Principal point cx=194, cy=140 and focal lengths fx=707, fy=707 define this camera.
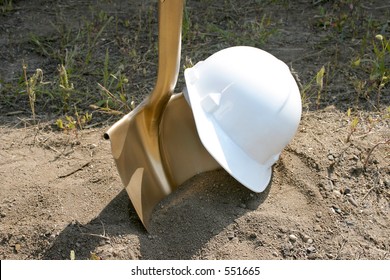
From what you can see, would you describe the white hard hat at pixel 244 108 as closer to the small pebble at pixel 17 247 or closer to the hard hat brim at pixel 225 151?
the hard hat brim at pixel 225 151

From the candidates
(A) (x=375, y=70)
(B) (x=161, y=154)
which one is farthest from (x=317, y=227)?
(A) (x=375, y=70)

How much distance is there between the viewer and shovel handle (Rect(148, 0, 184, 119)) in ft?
7.38

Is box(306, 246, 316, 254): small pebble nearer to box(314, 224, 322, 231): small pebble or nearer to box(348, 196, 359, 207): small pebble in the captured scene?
box(314, 224, 322, 231): small pebble

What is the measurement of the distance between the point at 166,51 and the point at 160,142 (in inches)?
15.1

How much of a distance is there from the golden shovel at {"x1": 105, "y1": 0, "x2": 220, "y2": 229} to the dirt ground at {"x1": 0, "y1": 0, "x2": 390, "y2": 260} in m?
0.06

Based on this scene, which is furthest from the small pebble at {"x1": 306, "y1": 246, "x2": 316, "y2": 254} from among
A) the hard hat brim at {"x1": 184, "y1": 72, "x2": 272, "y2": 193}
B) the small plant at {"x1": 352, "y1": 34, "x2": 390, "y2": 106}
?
the small plant at {"x1": 352, "y1": 34, "x2": 390, "y2": 106}

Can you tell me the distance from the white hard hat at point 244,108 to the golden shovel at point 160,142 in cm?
12

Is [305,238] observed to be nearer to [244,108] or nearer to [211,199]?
[211,199]

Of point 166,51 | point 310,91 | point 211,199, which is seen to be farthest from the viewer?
point 310,91

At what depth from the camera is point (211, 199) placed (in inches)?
98.3

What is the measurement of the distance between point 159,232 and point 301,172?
0.60 meters

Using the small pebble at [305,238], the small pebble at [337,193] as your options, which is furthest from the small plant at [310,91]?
the small pebble at [305,238]

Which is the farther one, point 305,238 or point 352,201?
point 352,201

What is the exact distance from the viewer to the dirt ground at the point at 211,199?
2.35 metres
